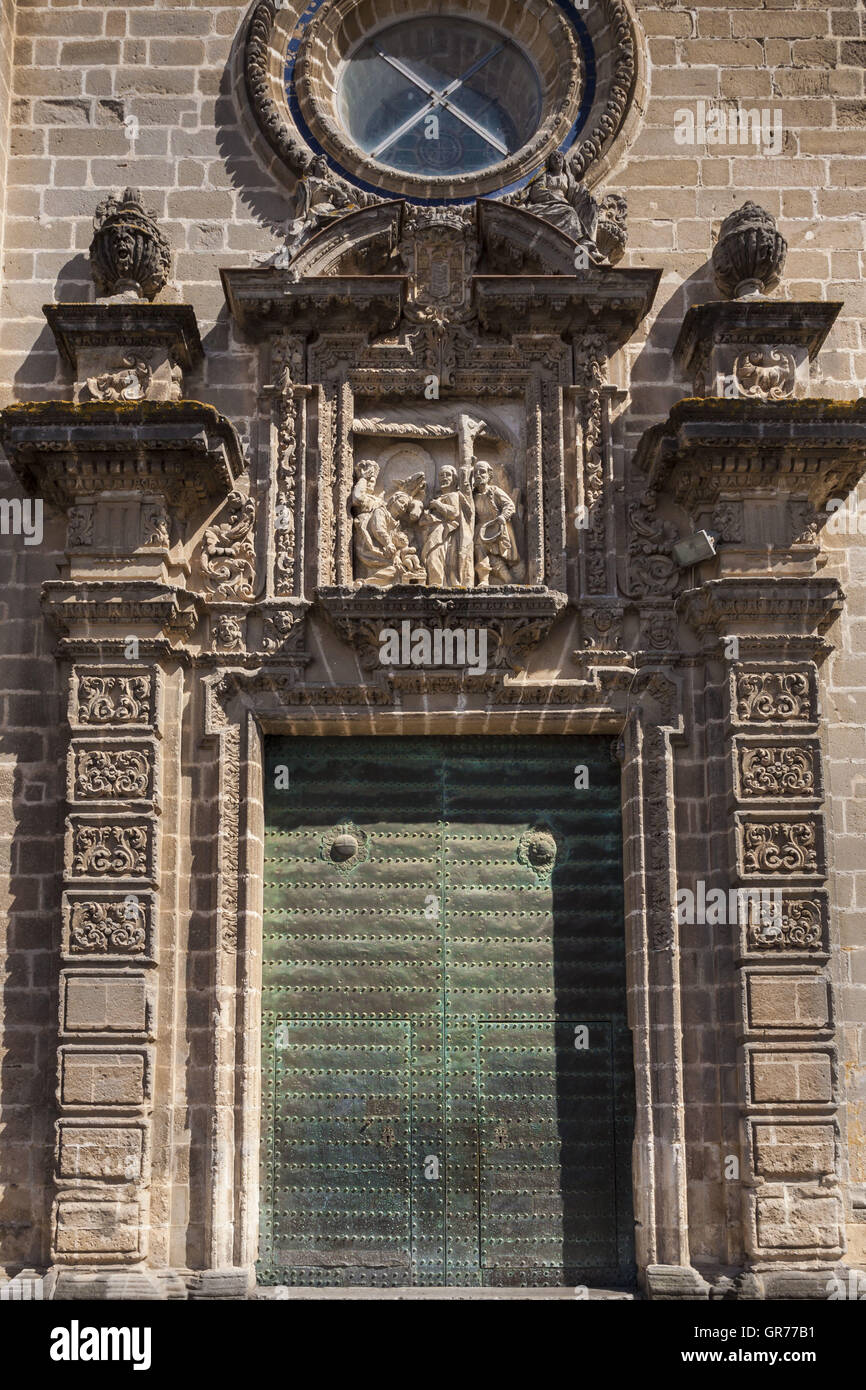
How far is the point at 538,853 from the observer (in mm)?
8750

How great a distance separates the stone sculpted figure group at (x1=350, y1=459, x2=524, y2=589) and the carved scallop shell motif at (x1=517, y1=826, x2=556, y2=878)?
4.58 feet

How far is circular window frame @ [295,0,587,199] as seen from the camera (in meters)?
9.47

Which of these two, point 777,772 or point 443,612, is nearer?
point 777,772

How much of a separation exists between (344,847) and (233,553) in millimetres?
1706

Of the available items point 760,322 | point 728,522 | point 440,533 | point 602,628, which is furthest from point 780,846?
point 760,322

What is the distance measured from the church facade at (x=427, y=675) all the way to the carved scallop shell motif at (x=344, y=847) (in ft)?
0.06

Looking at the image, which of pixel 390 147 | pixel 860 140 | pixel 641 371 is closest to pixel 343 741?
pixel 641 371

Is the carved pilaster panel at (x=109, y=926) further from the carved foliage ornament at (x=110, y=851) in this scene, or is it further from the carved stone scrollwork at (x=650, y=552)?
the carved stone scrollwork at (x=650, y=552)

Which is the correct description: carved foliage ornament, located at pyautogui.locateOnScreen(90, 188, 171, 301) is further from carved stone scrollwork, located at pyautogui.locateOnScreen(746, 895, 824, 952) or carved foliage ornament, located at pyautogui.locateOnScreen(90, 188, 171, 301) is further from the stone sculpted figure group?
carved stone scrollwork, located at pyautogui.locateOnScreen(746, 895, 824, 952)

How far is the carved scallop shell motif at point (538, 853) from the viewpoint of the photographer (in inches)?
344

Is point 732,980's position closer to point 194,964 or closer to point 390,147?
point 194,964

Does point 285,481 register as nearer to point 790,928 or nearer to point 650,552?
point 650,552

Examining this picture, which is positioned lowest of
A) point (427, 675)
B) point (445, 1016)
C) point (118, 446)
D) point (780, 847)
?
point (445, 1016)

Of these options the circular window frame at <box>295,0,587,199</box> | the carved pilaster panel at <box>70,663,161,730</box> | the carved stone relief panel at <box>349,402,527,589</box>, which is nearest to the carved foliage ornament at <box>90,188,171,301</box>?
the circular window frame at <box>295,0,587,199</box>
